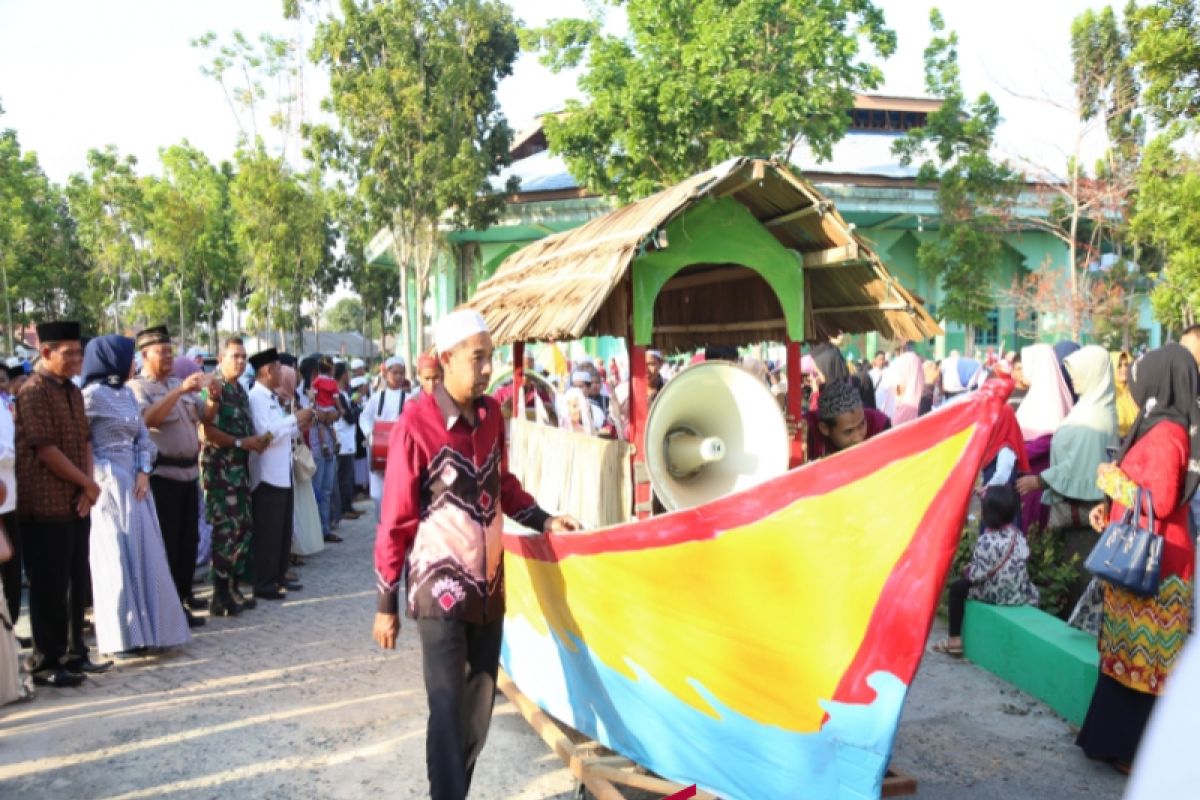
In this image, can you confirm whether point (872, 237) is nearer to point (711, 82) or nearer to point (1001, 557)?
point (711, 82)

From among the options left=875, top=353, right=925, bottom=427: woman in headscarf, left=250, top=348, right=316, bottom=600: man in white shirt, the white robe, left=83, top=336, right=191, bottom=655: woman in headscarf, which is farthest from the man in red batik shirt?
left=875, top=353, right=925, bottom=427: woman in headscarf

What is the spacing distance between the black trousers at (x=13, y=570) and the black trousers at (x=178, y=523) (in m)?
0.84

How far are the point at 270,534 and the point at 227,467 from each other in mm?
771

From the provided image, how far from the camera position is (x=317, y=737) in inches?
189

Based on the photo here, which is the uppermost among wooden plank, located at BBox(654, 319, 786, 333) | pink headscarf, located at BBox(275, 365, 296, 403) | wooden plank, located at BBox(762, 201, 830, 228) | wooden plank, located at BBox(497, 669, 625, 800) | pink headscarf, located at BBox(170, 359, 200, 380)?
wooden plank, located at BBox(762, 201, 830, 228)

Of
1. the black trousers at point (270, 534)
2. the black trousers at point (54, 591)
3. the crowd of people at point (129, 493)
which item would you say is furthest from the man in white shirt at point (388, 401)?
the black trousers at point (54, 591)

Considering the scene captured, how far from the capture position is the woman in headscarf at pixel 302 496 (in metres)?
8.42

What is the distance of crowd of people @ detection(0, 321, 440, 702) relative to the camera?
5.39m

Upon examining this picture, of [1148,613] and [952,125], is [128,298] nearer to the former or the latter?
[952,125]

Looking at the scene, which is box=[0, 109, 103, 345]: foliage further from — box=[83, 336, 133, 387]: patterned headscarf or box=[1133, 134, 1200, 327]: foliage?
box=[1133, 134, 1200, 327]: foliage

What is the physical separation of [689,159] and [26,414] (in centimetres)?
1419

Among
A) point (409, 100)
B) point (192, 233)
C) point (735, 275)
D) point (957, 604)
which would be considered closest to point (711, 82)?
point (409, 100)

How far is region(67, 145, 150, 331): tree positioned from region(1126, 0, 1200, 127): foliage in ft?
91.1

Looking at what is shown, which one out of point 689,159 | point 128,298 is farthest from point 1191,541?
point 128,298
